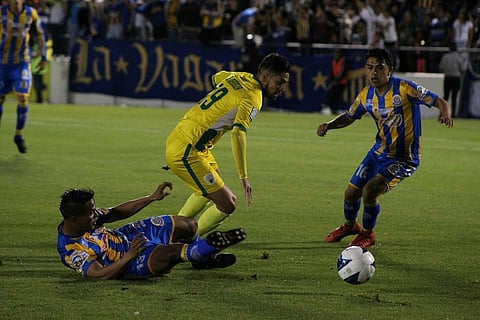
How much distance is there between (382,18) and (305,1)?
268 centimetres

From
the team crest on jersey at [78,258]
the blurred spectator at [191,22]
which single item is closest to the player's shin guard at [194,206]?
the team crest on jersey at [78,258]

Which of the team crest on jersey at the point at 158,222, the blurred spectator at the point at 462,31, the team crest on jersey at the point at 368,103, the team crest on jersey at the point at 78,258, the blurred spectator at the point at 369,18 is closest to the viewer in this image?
the team crest on jersey at the point at 78,258

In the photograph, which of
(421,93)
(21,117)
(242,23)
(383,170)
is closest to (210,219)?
(383,170)

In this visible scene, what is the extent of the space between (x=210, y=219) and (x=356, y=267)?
1.56 m

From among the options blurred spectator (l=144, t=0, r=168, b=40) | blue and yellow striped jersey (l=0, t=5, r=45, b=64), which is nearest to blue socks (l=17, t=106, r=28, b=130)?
blue and yellow striped jersey (l=0, t=5, r=45, b=64)

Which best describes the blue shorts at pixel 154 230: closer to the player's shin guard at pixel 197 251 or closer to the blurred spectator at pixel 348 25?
the player's shin guard at pixel 197 251

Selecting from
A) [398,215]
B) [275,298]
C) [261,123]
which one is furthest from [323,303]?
[261,123]

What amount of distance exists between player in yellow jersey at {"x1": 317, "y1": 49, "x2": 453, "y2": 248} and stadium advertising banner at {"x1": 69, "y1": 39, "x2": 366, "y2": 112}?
15492 mm

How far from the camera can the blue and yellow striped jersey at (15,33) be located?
16.4m

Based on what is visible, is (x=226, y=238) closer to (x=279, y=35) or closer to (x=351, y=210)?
(x=351, y=210)

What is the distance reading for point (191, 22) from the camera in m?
28.2

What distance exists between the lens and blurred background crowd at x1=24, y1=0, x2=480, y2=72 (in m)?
24.8

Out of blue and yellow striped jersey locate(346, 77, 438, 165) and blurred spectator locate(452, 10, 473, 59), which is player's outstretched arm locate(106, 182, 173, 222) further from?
blurred spectator locate(452, 10, 473, 59)

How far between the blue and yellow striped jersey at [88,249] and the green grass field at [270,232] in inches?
6.3
